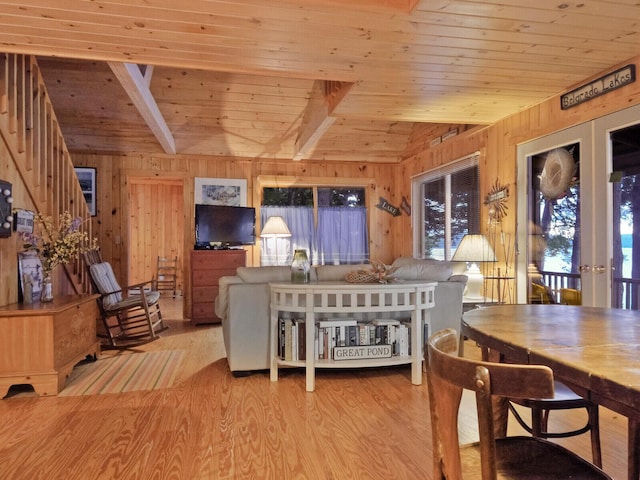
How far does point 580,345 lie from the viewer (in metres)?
1.21

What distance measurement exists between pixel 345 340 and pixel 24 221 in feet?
9.48

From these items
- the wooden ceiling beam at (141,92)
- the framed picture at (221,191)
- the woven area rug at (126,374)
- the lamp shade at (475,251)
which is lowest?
the woven area rug at (126,374)

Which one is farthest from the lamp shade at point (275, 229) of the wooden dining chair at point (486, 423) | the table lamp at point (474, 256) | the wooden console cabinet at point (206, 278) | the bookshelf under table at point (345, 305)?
the wooden dining chair at point (486, 423)

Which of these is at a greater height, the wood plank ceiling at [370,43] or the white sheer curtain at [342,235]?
the wood plank ceiling at [370,43]

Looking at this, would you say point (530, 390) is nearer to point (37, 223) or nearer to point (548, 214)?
point (548, 214)

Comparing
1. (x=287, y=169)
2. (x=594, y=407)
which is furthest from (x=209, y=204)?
(x=594, y=407)

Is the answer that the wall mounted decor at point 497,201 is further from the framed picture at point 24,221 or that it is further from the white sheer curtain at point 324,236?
the framed picture at point 24,221

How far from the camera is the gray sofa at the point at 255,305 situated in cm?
331

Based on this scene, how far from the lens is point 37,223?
12.3ft

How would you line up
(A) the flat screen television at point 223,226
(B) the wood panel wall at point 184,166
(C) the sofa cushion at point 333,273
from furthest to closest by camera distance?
1. (A) the flat screen television at point 223,226
2. (C) the sofa cushion at point 333,273
3. (B) the wood panel wall at point 184,166

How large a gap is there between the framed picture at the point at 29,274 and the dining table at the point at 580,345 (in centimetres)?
340

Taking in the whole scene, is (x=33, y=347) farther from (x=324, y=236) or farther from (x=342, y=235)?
(x=342, y=235)

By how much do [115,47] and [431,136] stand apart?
4.25 m

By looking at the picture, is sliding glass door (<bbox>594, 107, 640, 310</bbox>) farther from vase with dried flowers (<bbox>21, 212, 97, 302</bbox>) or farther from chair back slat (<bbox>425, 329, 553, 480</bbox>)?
vase with dried flowers (<bbox>21, 212, 97, 302</bbox>)
